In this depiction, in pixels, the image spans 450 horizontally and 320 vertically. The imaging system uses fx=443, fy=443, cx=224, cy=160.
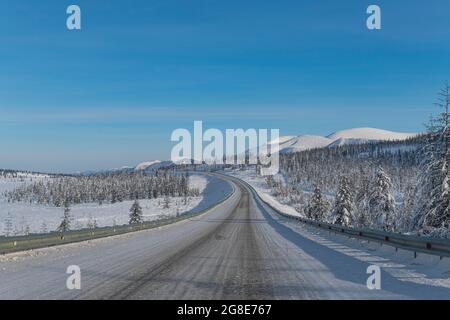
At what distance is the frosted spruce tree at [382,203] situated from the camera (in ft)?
140

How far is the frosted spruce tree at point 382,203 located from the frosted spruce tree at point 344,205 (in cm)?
603

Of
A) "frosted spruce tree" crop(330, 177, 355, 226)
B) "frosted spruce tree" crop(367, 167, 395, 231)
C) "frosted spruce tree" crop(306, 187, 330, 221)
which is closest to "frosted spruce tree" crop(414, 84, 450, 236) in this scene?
"frosted spruce tree" crop(367, 167, 395, 231)

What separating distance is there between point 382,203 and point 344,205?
7.77 metres

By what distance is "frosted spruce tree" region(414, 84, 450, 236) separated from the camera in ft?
81.3

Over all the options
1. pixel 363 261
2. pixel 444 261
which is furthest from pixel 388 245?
pixel 444 261

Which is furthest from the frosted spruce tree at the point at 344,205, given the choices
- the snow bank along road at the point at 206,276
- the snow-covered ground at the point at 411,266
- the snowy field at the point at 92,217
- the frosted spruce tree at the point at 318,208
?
the snowy field at the point at 92,217

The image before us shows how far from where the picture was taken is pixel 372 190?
43500 mm

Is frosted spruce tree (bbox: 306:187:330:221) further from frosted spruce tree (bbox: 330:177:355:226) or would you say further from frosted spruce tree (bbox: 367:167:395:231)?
frosted spruce tree (bbox: 367:167:395:231)

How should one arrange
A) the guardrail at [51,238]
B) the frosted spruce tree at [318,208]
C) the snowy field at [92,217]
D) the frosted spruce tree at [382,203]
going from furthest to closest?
the snowy field at [92,217] → the frosted spruce tree at [318,208] → the frosted spruce tree at [382,203] → the guardrail at [51,238]

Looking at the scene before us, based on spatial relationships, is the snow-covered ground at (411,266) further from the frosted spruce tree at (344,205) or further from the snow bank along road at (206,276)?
the frosted spruce tree at (344,205)

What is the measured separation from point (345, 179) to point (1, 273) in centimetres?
4446

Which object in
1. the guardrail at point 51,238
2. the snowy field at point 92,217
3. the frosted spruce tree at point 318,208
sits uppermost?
the guardrail at point 51,238

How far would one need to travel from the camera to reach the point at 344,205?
50219 millimetres
